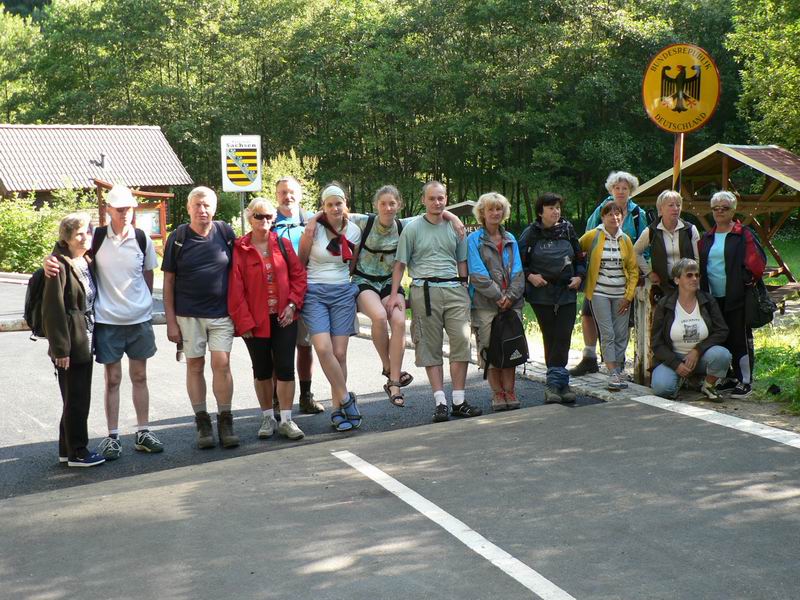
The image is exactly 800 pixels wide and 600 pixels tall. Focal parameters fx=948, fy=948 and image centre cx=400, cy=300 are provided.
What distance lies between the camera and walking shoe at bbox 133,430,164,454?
22.7ft

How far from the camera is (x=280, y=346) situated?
281 inches

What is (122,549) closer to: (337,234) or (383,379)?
(337,234)

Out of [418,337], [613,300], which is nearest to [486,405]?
[418,337]

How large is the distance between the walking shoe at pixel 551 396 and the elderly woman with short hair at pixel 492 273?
12.4 inches

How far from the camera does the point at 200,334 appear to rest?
22.6ft

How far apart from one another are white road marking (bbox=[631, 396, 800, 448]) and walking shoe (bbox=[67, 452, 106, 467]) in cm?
433

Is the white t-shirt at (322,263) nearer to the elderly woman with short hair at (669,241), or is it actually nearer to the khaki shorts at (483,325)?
the khaki shorts at (483,325)

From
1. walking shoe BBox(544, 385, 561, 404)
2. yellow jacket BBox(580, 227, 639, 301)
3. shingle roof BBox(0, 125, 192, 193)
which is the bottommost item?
walking shoe BBox(544, 385, 561, 404)

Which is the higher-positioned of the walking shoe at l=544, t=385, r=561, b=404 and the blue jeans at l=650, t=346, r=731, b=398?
the blue jeans at l=650, t=346, r=731, b=398

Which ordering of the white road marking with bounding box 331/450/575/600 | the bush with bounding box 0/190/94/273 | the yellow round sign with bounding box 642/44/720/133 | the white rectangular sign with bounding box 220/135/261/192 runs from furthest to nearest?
the bush with bounding box 0/190/94/273
the white rectangular sign with bounding box 220/135/261/192
the yellow round sign with bounding box 642/44/720/133
the white road marking with bounding box 331/450/575/600

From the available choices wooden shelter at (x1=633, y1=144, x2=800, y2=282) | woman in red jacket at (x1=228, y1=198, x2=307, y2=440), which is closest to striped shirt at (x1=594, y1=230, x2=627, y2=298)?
woman in red jacket at (x1=228, y1=198, x2=307, y2=440)

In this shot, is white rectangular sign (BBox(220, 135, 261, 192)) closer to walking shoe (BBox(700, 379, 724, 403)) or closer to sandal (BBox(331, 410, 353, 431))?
sandal (BBox(331, 410, 353, 431))

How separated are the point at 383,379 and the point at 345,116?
44.0 m

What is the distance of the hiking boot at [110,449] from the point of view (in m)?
6.81
